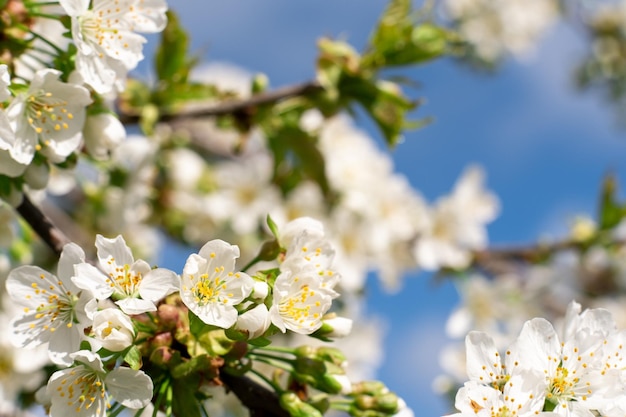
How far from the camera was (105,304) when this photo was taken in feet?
4.38

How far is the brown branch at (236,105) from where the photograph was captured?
2455 mm

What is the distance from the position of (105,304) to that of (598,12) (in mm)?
7763

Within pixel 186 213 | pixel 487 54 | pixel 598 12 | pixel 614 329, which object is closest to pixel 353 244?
pixel 186 213

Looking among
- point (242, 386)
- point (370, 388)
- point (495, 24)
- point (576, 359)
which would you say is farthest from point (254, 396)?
point (495, 24)

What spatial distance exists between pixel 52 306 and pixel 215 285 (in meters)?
0.32

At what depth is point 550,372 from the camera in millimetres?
1353

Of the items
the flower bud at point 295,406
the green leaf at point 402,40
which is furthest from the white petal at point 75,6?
the green leaf at point 402,40

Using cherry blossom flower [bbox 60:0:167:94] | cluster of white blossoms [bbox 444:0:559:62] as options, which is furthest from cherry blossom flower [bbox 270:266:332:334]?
cluster of white blossoms [bbox 444:0:559:62]

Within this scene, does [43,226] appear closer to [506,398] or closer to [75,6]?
[75,6]

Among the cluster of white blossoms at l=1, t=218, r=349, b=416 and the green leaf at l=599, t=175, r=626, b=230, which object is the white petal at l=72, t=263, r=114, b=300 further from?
the green leaf at l=599, t=175, r=626, b=230

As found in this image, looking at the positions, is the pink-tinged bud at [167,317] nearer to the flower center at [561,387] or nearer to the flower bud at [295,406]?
the flower bud at [295,406]

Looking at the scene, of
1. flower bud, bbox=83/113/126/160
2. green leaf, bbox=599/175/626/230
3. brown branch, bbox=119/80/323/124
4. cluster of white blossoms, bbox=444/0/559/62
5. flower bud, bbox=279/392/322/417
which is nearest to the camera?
flower bud, bbox=279/392/322/417

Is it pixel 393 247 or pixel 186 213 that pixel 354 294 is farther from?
pixel 186 213

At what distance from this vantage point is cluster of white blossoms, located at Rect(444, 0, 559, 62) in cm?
774
